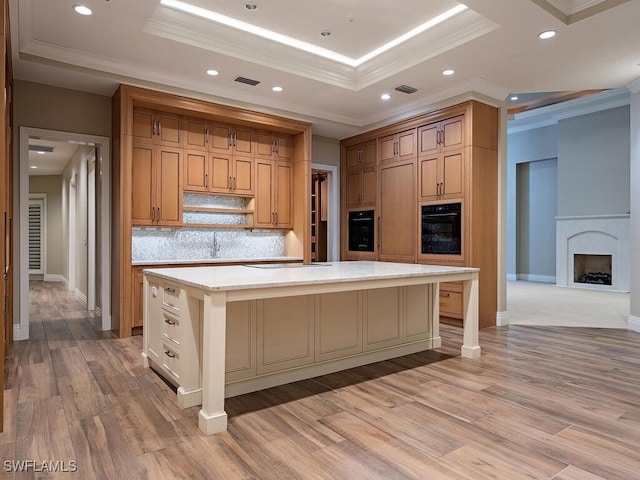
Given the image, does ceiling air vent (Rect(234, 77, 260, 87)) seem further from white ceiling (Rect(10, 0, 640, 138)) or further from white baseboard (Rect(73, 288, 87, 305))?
white baseboard (Rect(73, 288, 87, 305))

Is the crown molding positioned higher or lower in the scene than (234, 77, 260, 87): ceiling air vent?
higher

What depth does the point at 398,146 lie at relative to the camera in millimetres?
5645

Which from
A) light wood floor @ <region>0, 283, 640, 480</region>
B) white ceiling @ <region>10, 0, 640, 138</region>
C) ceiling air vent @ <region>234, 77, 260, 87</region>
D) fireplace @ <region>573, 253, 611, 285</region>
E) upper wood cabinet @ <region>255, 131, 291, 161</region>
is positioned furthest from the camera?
fireplace @ <region>573, 253, 611, 285</region>

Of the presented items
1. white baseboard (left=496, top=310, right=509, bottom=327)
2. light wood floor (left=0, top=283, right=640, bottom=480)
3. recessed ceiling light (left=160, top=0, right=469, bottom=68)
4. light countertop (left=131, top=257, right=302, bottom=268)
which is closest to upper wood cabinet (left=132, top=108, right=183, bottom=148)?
light countertop (left=131, top=257, right=302, bottom=268)

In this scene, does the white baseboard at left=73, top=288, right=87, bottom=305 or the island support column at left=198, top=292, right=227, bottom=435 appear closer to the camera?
the island support column at left=198, top=292, right=227, bottom=435

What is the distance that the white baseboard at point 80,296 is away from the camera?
6434 millimetres

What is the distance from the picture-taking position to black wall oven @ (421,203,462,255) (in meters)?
4.80

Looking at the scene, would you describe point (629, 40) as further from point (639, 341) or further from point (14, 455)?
point (14, 455)

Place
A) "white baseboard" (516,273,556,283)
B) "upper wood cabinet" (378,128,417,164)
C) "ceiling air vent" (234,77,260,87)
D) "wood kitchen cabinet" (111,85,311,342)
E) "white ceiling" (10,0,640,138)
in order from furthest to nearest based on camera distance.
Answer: "white baseboard" (516,273,556,283) → "upper wood cabinet" (378,128,417,164) → "ceiling air vent" (234,77,260,87) → "wood kitchen cabinet" (111,85,311,342) → "white ceiling" (10,0,640,138)

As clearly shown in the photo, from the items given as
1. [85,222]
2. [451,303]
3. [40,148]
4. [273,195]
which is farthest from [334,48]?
[40,148]

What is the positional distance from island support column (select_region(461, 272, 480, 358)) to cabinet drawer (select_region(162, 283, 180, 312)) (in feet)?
7.70

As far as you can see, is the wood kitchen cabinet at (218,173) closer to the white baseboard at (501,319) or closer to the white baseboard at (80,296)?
the white baseboard at (80,296)

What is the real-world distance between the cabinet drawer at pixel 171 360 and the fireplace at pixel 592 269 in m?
8.58

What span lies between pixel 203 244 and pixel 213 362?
3.42m
